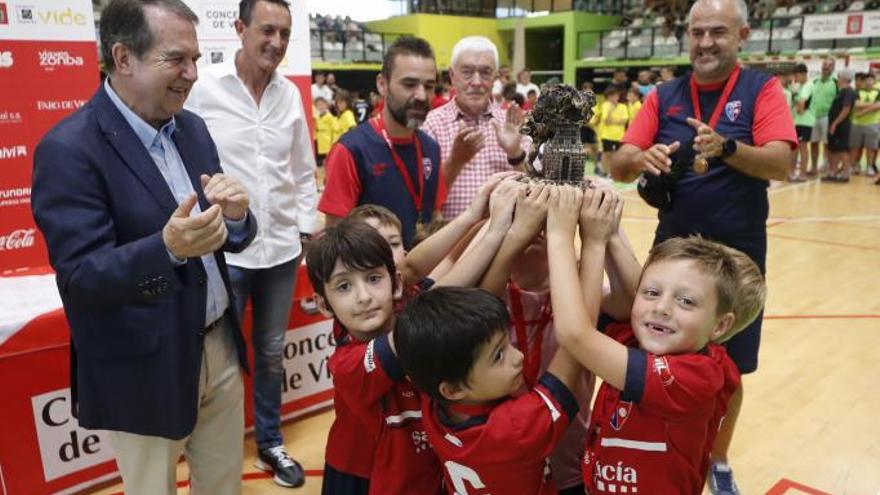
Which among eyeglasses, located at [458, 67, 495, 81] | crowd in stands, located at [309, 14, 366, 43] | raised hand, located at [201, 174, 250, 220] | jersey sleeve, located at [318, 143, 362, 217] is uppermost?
crowd in stands, located at [309, 14, 366, 43]

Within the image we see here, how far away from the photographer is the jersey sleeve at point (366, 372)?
4.79 feet

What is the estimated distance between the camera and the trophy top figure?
133cm

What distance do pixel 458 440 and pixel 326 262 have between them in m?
0.54

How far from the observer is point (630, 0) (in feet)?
79.3

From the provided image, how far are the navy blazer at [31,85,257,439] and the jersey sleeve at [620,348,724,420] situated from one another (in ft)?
3.45

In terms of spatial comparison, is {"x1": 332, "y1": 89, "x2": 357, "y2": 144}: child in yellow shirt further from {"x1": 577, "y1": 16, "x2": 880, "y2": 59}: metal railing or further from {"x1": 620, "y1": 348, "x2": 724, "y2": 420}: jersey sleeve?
{"x1": 620, "y1": 348, "x2": 724, "y2": 420}: jersey sleeve

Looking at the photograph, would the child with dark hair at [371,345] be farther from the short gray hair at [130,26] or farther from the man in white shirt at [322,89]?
the man in white shirt at [322,89]

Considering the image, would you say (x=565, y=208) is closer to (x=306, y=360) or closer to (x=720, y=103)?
(x=720, y=103)

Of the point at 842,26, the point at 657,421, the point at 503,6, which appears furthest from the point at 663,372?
the point at 503,6

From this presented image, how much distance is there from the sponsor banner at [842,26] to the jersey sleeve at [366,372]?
1824 centimetres

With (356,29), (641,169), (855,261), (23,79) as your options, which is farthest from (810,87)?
(356,29)

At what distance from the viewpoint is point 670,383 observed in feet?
4.38

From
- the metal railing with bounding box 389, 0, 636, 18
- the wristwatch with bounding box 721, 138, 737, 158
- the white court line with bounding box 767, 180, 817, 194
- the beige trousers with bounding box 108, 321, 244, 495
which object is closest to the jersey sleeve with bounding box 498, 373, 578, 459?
the beige trousers with bounding box 108, 321, 244, 495

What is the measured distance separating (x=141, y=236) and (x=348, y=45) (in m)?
19.5
